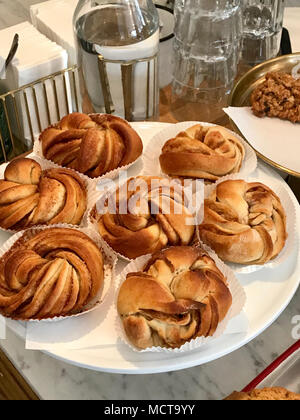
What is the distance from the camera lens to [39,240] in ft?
2.48

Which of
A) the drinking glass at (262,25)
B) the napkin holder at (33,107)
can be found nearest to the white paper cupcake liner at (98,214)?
the napkin holder at (33,107)

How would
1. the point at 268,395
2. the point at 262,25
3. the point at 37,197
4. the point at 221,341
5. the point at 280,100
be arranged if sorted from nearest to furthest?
the point at 268,395 < the point at 221,341 < the point at 37,197 < the point at 280,100 < the point at 262,25

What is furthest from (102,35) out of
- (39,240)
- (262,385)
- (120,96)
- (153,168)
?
(262,385)

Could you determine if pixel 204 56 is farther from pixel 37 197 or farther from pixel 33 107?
pixel 37 197

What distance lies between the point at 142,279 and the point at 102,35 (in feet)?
1.84

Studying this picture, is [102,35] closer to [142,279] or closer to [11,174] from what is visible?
[11,174]

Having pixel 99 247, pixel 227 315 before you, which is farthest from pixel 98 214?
pixel 227 315

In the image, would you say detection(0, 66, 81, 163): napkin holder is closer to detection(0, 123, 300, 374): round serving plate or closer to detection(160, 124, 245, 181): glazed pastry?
detection(160, 124, 245, 181): glazed pastry

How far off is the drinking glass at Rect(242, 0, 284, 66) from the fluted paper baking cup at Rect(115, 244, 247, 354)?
68 centimetres

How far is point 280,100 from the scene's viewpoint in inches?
43.3

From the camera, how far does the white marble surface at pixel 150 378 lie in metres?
0.75

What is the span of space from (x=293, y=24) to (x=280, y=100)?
42cm

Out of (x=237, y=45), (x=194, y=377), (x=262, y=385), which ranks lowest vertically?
(x=194, y=377)

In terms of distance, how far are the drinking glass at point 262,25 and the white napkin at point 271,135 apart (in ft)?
0.82
